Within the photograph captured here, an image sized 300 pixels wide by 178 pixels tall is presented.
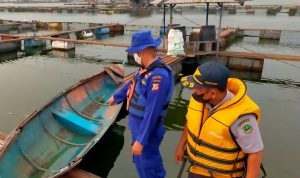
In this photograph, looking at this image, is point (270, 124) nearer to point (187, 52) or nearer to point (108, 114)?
point (108, 114)

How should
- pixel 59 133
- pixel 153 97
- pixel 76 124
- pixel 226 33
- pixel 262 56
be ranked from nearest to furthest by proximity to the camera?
pixel 153 97 → pixel 59 133 → pixel 76 124 → pixel 262 56 → pixel 226 33

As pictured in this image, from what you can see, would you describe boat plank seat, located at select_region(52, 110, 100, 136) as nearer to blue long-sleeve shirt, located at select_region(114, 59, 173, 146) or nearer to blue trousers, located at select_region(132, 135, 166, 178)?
blue trousers, located at select_region(132, 135, 166, 178)

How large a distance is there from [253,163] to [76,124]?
540 centimetres

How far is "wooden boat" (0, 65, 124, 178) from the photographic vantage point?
5.04 meters

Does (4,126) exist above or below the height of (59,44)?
below

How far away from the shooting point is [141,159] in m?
3.62

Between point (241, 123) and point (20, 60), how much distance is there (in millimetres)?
18640

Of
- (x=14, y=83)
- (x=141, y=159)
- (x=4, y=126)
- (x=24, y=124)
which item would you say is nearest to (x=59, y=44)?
(x=14, y=83)

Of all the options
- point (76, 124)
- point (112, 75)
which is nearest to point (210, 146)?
point (76, 124)

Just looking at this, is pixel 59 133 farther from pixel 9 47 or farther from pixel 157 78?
pixel 9 47

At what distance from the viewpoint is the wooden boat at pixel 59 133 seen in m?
5.04

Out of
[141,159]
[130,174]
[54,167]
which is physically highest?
[141,159]

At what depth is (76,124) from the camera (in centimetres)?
685

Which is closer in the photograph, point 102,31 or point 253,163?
point 253,163
